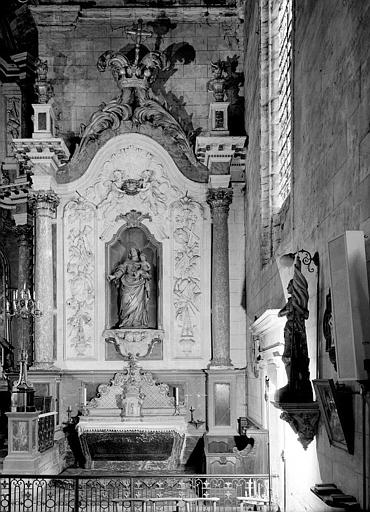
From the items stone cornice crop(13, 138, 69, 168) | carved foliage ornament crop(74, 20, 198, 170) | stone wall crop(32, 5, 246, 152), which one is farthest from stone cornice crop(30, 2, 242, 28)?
stone cornice crop(13, 138, 69, 168)

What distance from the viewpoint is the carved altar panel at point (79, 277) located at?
14508mm

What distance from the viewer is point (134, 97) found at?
1468 cm

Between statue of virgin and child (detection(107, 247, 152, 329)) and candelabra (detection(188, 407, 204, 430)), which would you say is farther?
statue of virgin and child (detection(107, 247, 152, 329))

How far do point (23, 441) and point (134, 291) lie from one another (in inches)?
147

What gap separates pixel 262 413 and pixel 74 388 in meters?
3.99

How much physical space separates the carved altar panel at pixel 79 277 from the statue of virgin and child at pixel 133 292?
461 millimetres

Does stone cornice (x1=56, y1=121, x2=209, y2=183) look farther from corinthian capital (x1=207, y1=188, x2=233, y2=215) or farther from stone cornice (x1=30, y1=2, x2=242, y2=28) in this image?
stone cornice (x1=30, y1=2, x2=242, y2=28)

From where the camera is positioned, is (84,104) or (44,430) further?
(84,104)

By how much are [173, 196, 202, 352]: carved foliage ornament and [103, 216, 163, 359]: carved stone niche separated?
→ 33cm

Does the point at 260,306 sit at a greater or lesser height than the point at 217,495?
greater

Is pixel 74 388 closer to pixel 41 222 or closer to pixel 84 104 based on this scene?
pixel 41 222

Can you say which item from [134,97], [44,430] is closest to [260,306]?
[44,430]

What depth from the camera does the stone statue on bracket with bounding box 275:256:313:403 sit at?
21.4ft

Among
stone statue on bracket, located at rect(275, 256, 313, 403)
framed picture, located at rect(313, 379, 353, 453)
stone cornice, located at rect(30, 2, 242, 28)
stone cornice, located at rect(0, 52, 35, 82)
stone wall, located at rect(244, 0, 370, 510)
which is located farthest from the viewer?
stone cornice, located at rect(0, 52, 35, 82)
